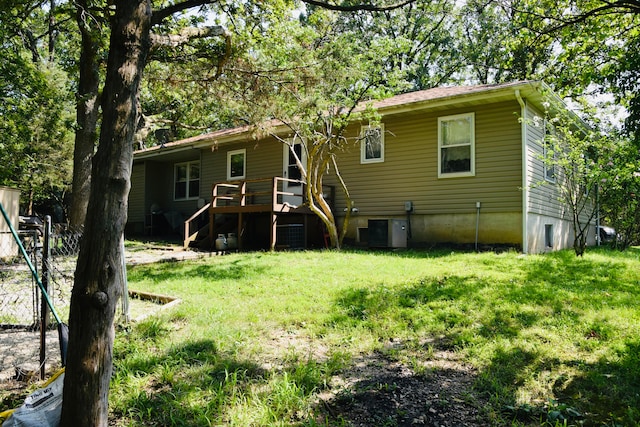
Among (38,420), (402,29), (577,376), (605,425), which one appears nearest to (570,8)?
(577,376)

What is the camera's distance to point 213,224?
12062mm

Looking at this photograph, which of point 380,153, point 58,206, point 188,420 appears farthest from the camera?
point 58,206

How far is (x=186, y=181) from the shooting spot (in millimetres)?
16750

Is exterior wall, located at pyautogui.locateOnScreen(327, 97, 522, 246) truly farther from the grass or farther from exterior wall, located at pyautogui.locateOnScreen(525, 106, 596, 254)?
the grass

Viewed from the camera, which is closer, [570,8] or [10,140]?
[570,8]

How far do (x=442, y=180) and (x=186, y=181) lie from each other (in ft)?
34.7

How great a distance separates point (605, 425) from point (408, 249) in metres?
7.67

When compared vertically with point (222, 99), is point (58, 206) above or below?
below

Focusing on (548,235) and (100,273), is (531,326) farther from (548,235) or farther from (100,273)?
(548,235)

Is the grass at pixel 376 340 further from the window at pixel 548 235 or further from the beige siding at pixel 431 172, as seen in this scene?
the window at pixel 548 235

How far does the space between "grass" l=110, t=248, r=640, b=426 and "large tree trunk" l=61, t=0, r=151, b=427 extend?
24.4 inches

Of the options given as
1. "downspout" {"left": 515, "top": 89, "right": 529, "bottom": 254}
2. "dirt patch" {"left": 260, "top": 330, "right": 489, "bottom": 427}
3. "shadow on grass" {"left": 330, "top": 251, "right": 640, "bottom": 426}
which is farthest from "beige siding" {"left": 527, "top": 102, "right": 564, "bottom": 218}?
"dirt patch" {"left": 260, "top": 330, "right": 489, "bottom": 427}

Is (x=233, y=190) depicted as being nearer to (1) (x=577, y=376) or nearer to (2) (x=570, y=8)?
(2) (x=570, y=8)

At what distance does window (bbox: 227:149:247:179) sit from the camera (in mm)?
14437
